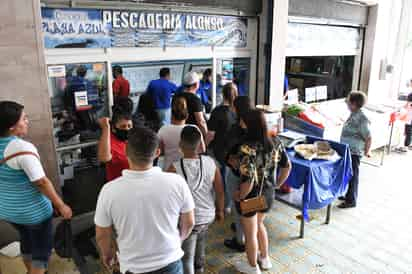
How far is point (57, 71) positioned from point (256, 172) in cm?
221

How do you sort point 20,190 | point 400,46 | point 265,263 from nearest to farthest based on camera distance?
point 20,190, point 265,263, point 400,46

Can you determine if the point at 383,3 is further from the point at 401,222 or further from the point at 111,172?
the point at 111,172

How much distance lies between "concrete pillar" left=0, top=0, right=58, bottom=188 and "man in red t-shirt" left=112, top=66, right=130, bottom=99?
94 centimetres

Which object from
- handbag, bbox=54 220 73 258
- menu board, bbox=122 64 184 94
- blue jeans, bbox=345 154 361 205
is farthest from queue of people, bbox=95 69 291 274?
blue jeans, bbox=345 154 361 205

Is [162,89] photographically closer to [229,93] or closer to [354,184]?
[229,93]

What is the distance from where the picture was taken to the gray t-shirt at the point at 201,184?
2.35 metres

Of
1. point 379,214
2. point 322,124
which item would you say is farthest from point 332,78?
point 379,214

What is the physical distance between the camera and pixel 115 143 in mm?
2719

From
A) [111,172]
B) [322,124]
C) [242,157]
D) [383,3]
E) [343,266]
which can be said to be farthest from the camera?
[383,3]

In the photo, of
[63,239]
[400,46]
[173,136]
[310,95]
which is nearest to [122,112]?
[173,136]

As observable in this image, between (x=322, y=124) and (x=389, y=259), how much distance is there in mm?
2389

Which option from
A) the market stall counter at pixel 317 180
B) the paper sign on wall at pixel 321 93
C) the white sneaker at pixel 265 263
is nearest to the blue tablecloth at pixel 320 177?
the market stall counter at pixel 317 180

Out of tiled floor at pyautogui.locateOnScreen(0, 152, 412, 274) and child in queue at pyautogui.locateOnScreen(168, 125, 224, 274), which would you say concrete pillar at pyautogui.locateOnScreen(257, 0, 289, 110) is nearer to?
tiled floor at pyautogui.locateOnScreen(0, 152, 412, 274)

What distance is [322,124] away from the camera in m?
5.22
